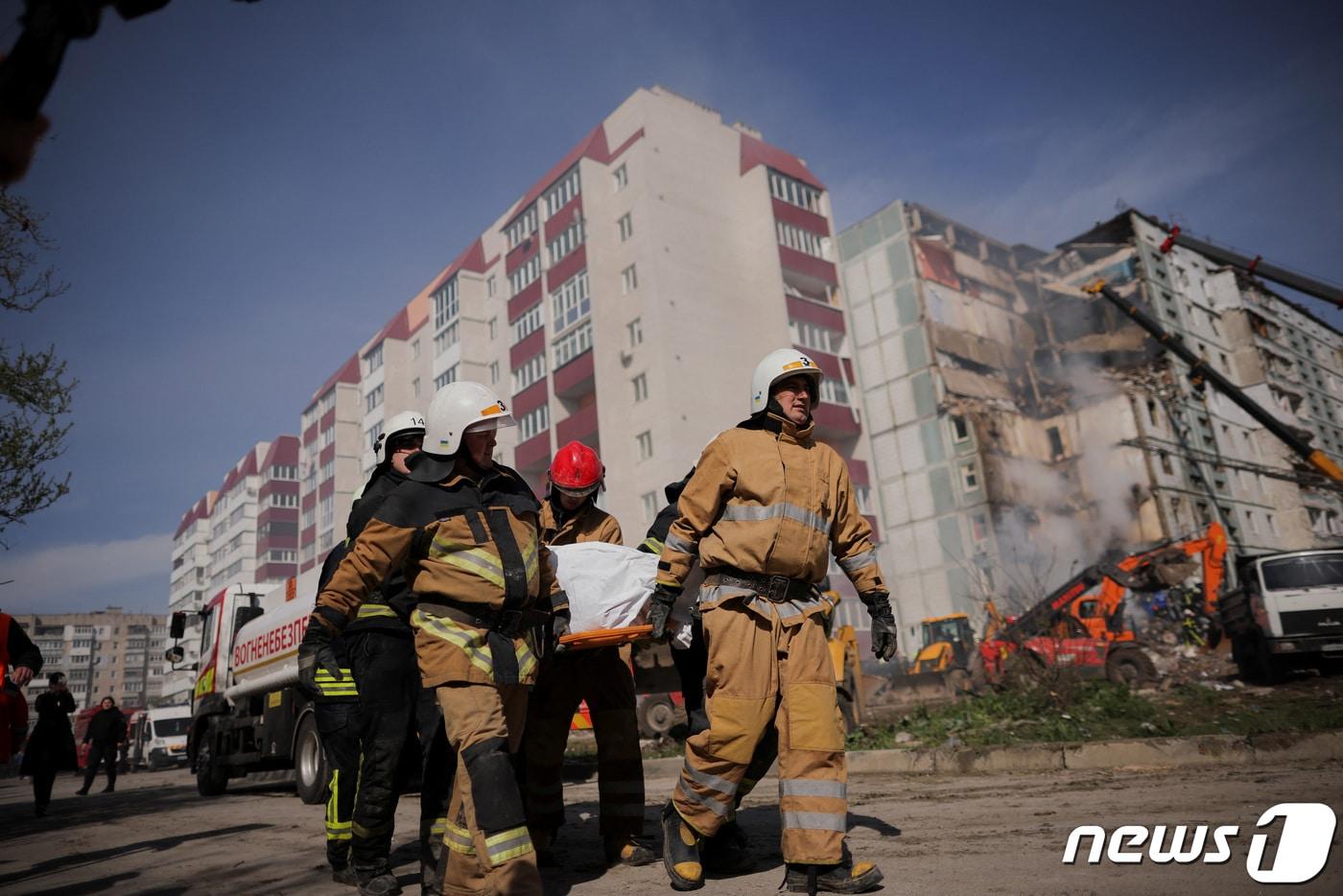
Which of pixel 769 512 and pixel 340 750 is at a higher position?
pixel 769 512

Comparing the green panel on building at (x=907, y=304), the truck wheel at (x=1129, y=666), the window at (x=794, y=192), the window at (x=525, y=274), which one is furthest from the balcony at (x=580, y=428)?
the truck wheel at (x=1129, y=666)

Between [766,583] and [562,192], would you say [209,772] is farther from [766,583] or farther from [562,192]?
[562,192]

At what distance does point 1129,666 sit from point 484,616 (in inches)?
→ 643

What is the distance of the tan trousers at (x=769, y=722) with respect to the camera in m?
3.39

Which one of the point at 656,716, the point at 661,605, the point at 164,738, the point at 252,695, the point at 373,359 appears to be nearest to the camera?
the point at 661,605

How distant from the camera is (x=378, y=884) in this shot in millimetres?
3789

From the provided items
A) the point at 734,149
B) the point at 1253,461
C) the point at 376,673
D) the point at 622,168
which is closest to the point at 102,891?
the point at 376,673

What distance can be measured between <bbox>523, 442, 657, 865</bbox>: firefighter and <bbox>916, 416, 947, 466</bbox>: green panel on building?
38.8 meters

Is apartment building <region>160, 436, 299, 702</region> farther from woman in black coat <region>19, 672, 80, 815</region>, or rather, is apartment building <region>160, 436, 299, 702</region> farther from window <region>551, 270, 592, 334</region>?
woman in black coat <region>19, 672, 80, 815</region>

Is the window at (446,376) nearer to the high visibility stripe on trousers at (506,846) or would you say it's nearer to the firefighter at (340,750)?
the firefighter at (340,750)

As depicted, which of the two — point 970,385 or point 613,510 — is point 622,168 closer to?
point 613,510

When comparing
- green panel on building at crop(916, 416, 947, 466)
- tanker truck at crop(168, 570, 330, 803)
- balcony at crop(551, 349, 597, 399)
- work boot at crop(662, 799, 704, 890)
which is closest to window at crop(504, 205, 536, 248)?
balcony at crop(551, 349, 597, 399)

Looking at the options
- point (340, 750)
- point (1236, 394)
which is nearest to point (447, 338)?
point (1236, 394)

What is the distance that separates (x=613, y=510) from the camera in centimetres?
3478
